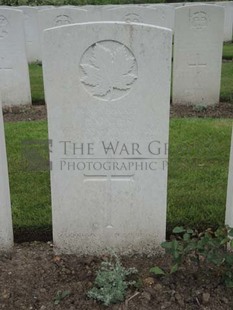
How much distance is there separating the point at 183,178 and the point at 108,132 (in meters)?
1.43

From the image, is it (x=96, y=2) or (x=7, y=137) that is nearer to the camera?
(x=7, y=137)

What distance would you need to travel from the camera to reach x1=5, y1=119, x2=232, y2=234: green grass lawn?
3201mm

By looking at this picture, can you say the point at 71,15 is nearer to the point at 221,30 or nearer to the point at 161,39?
the point at 221,30

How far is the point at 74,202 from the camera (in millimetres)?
2750

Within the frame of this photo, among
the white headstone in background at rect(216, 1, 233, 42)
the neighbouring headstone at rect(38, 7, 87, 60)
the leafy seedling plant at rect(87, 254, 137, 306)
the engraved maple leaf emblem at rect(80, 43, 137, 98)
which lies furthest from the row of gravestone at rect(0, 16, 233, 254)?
the white headstone in background at rect(216, 1, 233, 42)

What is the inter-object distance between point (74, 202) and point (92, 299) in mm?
600

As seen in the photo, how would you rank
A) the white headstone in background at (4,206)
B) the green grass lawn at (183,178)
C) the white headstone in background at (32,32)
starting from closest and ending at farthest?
the white headstone in background at (4,206) < the green grass lawn at (183,178) < the white headstone in background at (32,32)

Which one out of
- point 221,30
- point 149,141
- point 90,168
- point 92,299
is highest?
point 221,30

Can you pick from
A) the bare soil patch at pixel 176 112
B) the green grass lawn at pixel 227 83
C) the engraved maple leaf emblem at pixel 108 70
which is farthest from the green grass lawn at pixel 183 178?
the green grass lawn at pixel 227 83

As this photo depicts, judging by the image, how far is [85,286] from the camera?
2.56 m

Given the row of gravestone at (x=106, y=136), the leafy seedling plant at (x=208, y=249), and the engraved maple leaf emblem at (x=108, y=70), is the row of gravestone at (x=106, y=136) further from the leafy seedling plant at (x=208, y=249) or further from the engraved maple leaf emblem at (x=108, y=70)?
the leafy seedling plant at (x=208, y=249)

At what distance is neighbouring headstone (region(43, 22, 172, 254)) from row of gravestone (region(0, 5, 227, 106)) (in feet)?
12.9

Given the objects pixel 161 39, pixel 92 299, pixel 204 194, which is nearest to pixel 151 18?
pixel 204 194

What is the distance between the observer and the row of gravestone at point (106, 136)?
245cm
